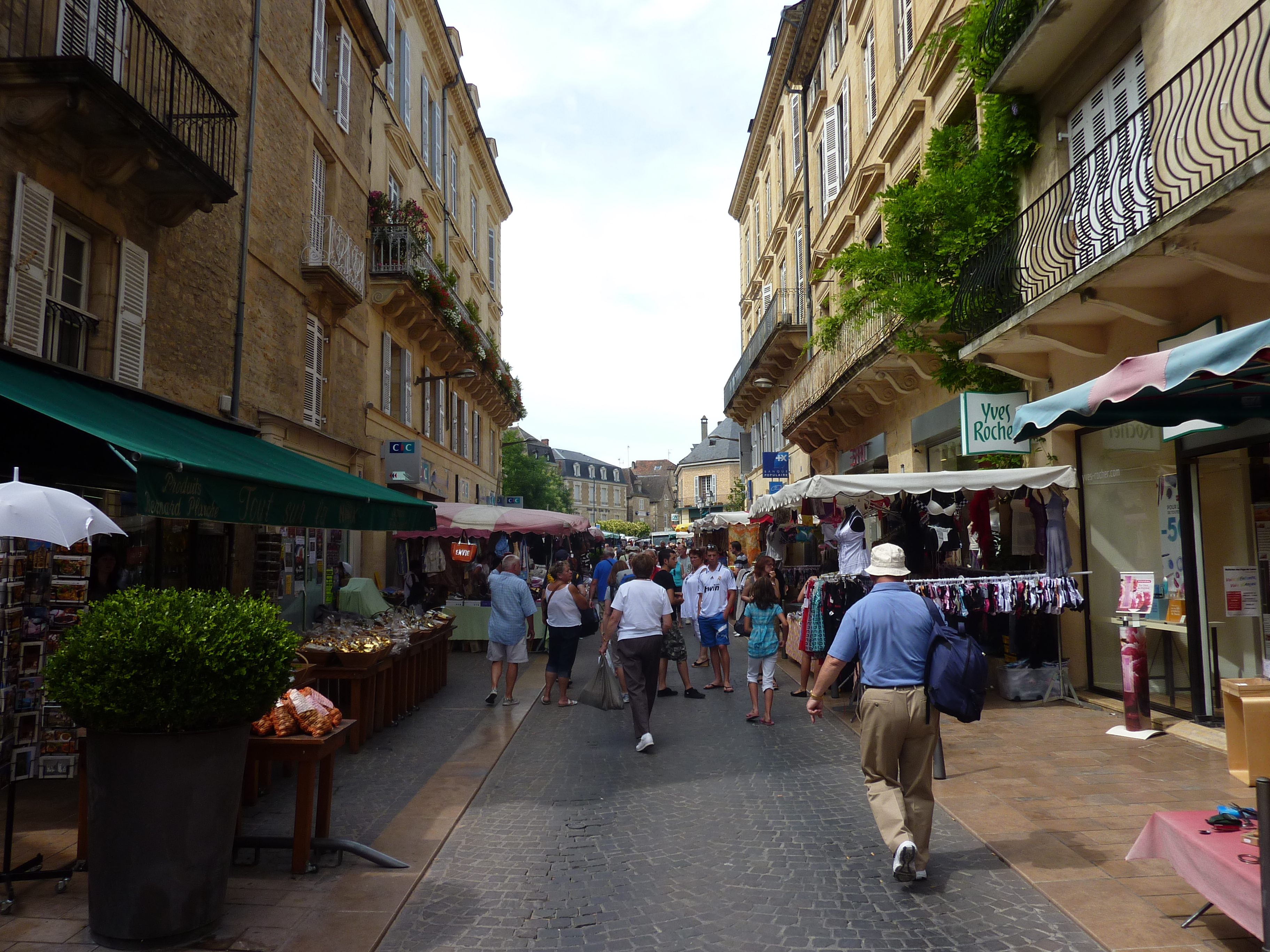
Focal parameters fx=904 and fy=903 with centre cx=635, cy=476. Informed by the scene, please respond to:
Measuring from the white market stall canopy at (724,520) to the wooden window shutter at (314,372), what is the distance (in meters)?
8.69

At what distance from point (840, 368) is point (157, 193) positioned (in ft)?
38.3

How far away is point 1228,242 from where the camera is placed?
693cm

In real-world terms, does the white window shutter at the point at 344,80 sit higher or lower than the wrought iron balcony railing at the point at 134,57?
higher

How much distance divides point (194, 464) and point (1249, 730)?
5.65 meters

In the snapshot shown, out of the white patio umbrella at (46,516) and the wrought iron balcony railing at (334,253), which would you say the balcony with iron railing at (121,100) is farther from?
the white patio umbrella at (46,516)

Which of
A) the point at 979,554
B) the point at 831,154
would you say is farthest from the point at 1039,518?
the point at 831,154

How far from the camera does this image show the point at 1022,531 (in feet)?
32.6

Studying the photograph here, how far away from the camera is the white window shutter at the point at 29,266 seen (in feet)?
23.8

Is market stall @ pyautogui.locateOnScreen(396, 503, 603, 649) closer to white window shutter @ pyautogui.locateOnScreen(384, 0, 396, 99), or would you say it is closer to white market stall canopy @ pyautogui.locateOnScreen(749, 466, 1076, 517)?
white market stall canopy @ pyautogui.locateOnScreen(749, 466, 1076, 517)

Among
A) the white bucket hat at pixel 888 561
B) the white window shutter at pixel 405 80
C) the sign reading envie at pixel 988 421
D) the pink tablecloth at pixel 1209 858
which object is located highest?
the white window shutter at pixel 405 80

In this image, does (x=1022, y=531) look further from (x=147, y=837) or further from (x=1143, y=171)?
(x=147, y=837)

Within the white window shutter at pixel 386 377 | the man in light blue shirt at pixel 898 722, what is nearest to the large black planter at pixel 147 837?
the man in light blue shirt at pixel 898 722

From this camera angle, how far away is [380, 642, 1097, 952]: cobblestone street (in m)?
4.01

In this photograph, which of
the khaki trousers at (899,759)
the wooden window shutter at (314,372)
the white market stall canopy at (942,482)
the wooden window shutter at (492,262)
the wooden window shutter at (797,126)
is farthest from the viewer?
the wooden window shutter at (492,262)
